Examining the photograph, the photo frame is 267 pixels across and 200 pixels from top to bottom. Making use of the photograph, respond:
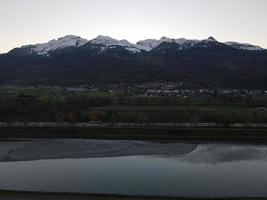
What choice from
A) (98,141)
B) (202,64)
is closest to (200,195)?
(98,141)

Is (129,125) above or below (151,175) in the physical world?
above

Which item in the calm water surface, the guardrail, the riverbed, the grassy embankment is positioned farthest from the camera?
the guardrail

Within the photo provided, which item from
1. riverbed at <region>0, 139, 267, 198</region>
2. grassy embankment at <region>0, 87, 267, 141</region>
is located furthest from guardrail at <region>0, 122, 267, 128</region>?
riverbed at <region>0, 139, 267, 198</region>

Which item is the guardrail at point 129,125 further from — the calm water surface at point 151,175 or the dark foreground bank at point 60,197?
the dark foreground bank at point 60,197

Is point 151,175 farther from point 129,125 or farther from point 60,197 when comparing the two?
point 129,125

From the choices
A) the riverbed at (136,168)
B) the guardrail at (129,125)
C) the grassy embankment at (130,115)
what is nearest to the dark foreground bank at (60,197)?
the riverbed at (136,168)

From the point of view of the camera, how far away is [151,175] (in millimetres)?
34750

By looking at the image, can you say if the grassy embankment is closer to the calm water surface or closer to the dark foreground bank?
the calm water surface

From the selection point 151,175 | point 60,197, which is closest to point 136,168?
point 151,175

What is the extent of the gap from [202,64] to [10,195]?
6854 inches

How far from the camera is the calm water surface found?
2998 cm

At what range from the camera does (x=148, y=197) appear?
27781mm

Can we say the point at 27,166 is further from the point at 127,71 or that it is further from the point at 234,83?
the point at 127,71

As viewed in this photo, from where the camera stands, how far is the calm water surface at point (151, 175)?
98.4ft
